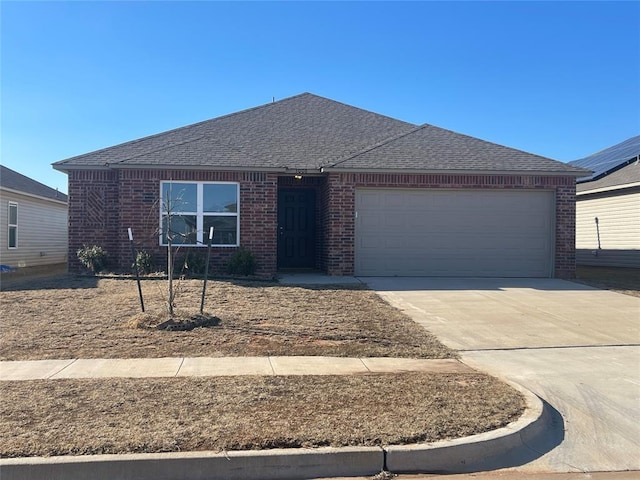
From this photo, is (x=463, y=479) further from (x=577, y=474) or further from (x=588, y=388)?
(x=588, y=388)

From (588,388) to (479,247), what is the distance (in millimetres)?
8899

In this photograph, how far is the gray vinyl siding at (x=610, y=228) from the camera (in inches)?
713

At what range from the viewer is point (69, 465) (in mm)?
3547

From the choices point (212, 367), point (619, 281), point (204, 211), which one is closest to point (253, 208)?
point (204, 211)

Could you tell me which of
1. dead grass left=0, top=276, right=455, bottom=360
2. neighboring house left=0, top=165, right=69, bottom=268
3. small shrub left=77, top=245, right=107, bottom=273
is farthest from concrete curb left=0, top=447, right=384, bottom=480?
neighboring house left=0, top=165, right=69, bottom=268

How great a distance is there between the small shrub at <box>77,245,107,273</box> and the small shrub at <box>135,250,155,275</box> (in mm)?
1147

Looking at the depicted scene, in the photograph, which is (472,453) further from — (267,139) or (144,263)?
(267,139)

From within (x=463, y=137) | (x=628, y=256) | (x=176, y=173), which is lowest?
(x=628, y=256)

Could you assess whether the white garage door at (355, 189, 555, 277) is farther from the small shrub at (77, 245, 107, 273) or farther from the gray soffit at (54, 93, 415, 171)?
the small shrub at (77, 245, 107, 273)

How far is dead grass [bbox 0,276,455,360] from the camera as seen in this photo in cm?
683

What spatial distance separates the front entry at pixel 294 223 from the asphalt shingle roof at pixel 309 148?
1.61m

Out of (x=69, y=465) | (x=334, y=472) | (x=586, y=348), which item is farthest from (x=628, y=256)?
(x=69, y=465)

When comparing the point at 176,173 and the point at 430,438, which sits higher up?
the point at 176,173

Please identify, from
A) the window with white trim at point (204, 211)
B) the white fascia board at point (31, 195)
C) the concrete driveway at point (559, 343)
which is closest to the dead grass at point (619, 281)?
the concrete driveway at point (559, 343)
